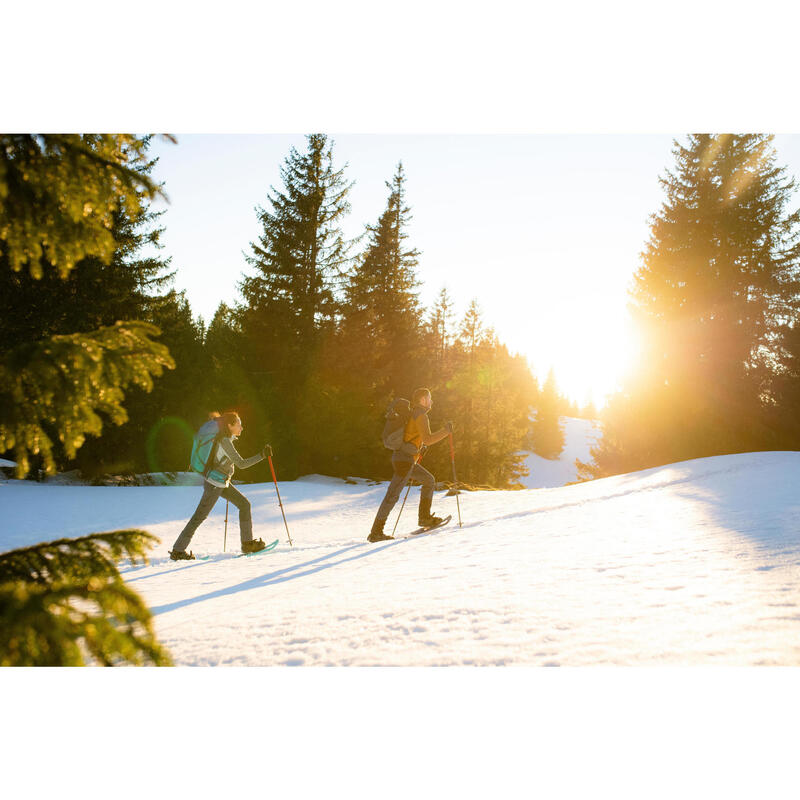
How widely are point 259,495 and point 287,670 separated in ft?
32.4

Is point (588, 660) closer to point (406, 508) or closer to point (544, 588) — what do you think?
point (544, 588)

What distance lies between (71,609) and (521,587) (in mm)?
3505

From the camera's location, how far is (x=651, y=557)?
462cm

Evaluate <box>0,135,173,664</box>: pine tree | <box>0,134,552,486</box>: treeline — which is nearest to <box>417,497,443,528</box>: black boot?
<box>0,135,173,664</box>: pine tree

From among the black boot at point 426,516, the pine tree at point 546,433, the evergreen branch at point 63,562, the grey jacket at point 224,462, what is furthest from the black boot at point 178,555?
the pine tree at point 546,433

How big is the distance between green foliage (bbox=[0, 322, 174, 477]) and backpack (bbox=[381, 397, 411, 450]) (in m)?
5.24

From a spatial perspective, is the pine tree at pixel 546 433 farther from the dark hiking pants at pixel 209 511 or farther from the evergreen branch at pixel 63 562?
the evergreen branch at pixel 63 562

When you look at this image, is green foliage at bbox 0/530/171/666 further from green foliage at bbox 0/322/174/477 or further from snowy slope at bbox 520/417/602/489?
snowy slope at bbox 520/417/602/489

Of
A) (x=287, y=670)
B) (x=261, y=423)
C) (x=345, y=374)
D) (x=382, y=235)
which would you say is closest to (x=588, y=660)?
(x=287, y=670)

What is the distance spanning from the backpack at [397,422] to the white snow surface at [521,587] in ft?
5.01

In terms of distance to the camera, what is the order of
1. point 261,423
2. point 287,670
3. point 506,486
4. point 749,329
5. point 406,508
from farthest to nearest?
point 506,486 < point 261,423 < point 749,329 < point 406,508 < point 287,670

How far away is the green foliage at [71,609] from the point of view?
54.1 inches

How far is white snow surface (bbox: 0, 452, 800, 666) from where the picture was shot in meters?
2.90

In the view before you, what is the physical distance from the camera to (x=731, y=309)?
15859mm
